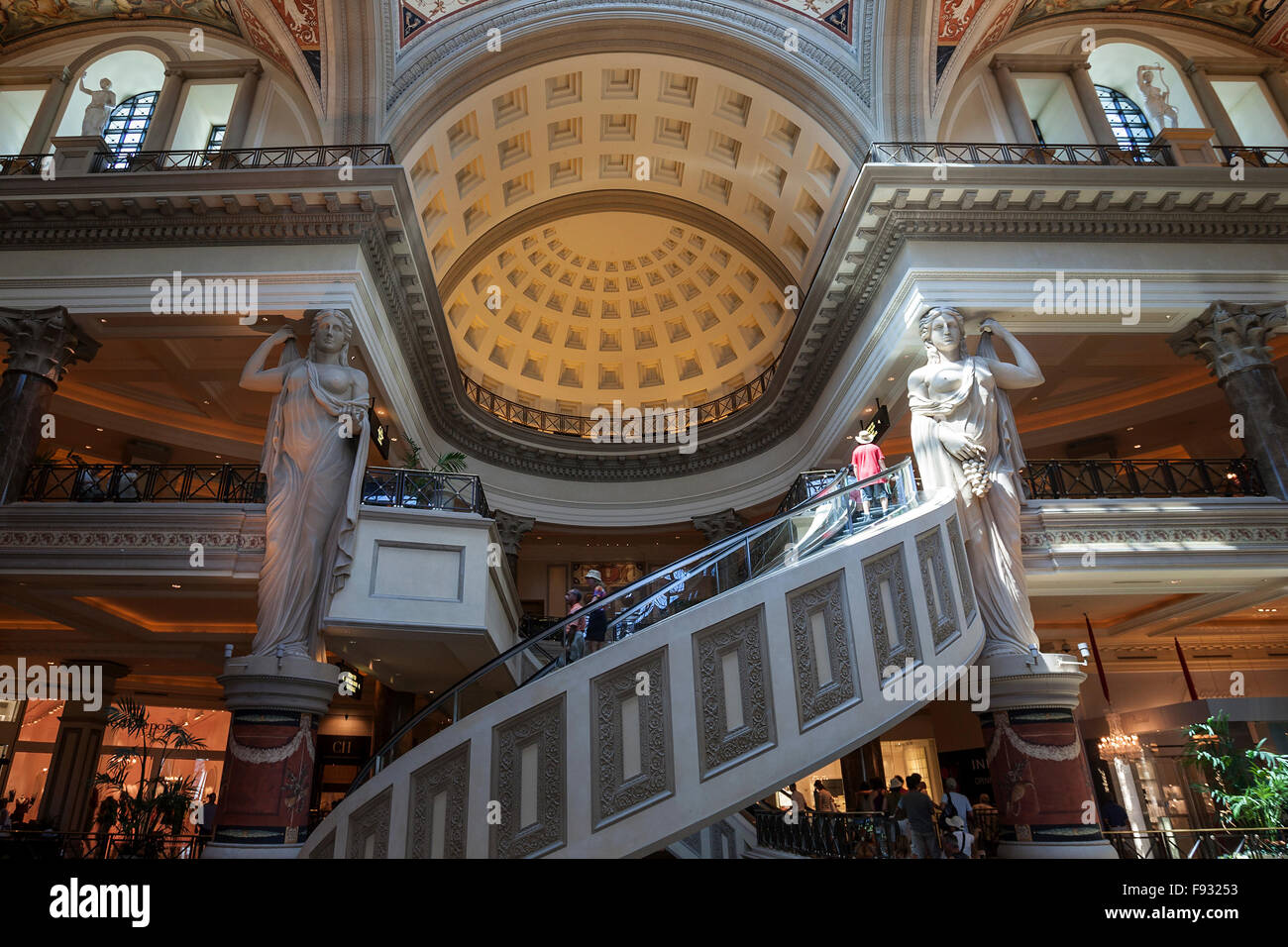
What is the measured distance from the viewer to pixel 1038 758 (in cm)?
728

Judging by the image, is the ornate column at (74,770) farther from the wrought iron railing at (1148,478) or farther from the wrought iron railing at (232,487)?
the wrought iron railing at (1148,478)

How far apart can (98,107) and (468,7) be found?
686 centimetres

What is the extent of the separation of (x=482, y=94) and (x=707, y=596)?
37.8 feet

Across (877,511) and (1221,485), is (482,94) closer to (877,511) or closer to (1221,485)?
(877,511)

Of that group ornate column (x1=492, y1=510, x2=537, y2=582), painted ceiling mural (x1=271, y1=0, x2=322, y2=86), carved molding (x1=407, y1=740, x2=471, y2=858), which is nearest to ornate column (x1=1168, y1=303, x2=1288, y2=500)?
carved molding (x1=407, y1=740, x2=471, y2=858)

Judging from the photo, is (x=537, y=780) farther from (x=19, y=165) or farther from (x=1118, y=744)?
(x=19, y=165)

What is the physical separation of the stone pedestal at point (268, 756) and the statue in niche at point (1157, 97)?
A: 55.2 ft

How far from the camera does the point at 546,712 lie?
5.32 m

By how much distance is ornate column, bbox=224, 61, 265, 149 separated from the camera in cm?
1242

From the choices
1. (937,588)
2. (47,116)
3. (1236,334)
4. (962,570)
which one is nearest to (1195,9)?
(1236,334)

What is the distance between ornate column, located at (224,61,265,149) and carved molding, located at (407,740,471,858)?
1203cm

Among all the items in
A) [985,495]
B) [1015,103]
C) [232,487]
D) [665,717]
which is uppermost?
[1015,103]

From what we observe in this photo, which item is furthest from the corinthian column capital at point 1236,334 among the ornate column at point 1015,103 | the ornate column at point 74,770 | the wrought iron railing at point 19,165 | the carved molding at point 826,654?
the wrought iron railing at point 19,165
